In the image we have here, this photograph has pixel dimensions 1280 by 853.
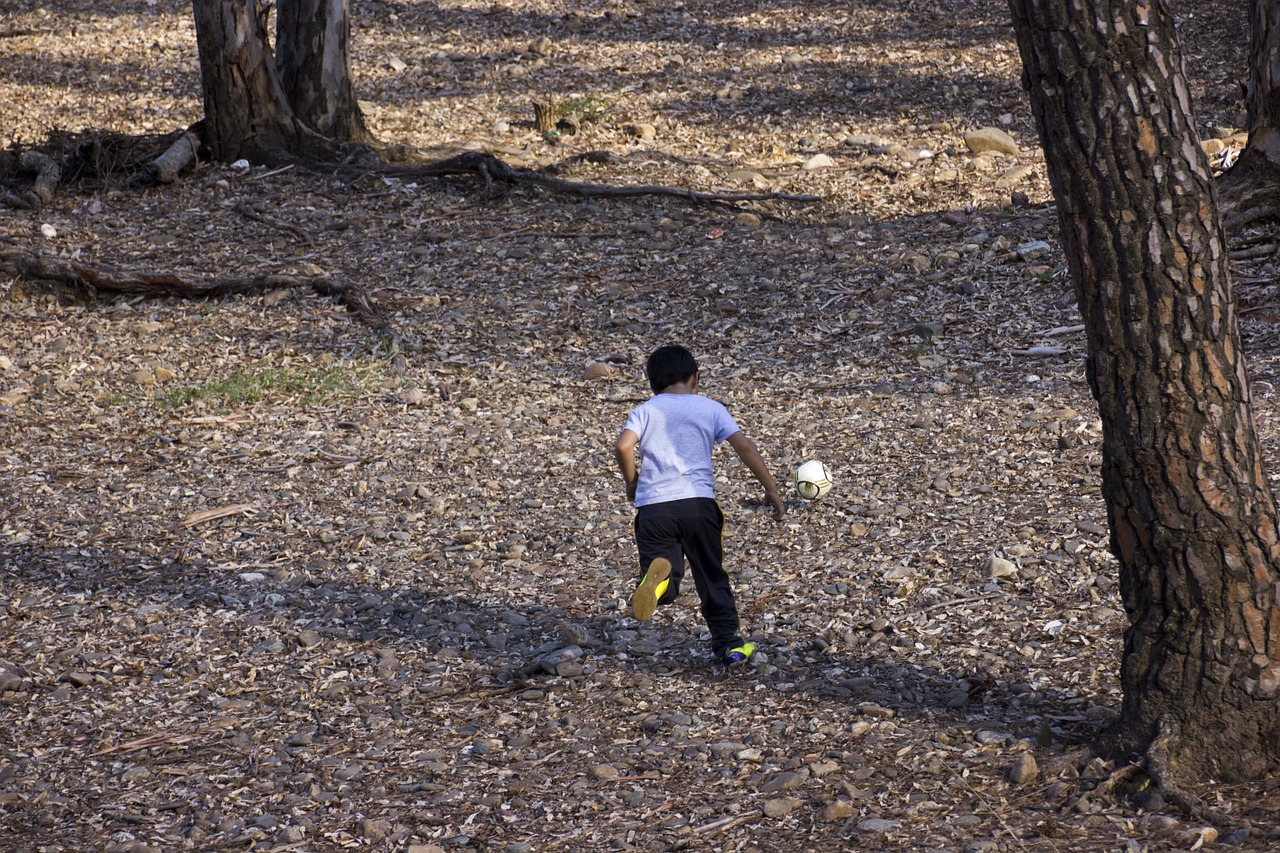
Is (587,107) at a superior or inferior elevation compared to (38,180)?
superior

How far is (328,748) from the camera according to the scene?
398 cm

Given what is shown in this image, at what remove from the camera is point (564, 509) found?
233 inches

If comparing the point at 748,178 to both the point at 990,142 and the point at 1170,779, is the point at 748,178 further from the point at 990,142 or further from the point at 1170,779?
the point at 1170,779

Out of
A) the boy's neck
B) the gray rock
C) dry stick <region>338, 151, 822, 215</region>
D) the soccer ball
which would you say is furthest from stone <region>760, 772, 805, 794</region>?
dry stick <region>338, 151, 822, 215</region>

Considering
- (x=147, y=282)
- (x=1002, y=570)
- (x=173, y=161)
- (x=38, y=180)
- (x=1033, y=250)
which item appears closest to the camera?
(x=1002, y=570)

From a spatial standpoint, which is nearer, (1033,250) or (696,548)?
(696,548)

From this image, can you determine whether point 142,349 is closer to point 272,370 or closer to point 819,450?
point 272,370

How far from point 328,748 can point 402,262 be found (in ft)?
20.1

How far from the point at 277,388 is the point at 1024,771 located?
213 inches

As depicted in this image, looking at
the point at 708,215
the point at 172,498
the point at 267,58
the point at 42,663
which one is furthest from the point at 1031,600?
the point at 267,58

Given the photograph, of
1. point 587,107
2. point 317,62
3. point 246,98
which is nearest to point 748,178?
point 587,107

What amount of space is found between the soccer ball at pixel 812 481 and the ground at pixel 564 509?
0.26 ft

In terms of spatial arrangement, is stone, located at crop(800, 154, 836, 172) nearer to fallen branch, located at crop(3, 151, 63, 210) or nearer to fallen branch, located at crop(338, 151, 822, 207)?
fallen branch, located at crop(338, 151, 822, 207)

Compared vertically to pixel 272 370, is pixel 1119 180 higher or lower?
higher
